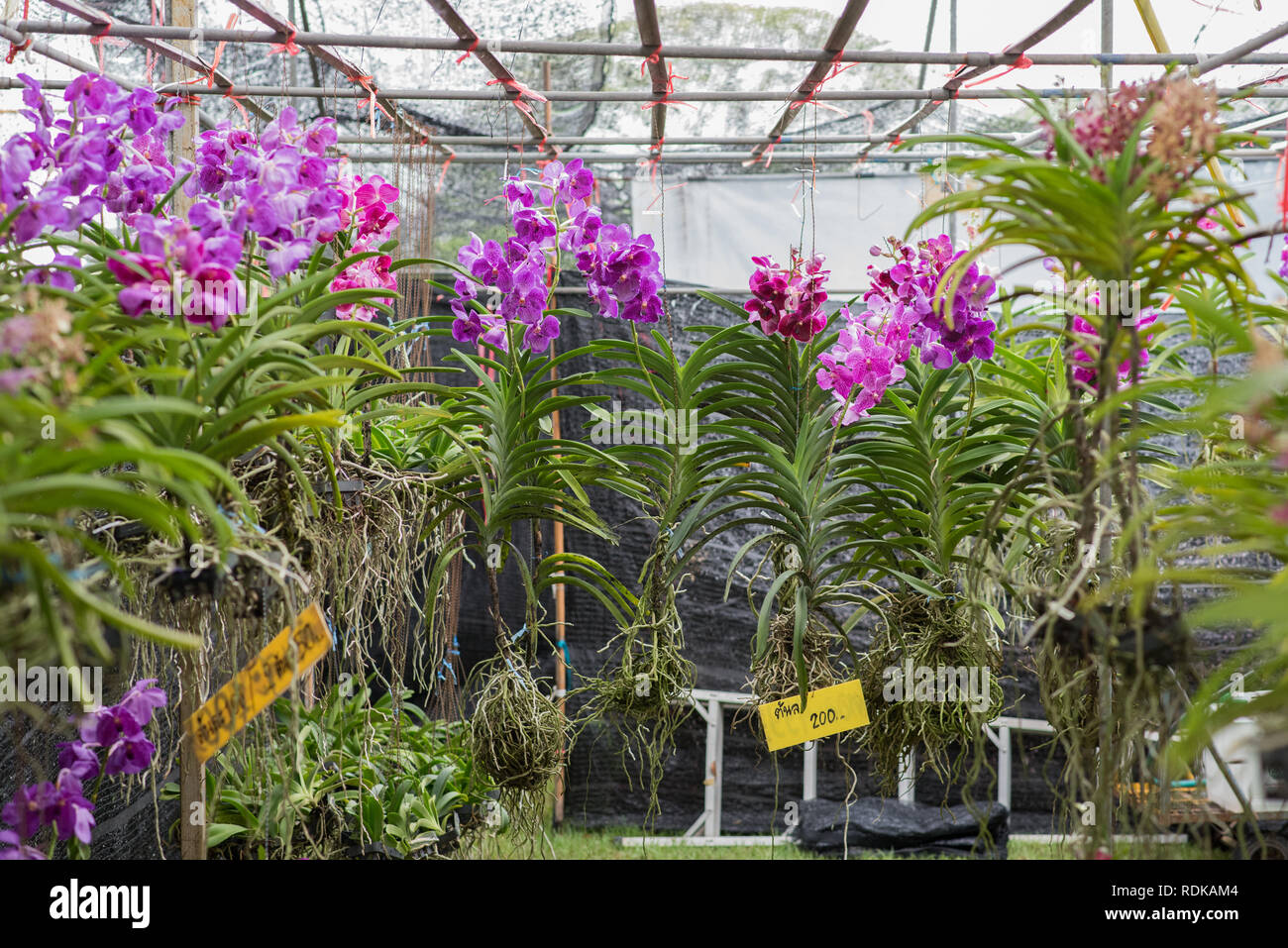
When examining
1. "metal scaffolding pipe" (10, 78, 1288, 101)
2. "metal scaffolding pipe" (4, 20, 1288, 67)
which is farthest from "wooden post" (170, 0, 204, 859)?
"metal scaffolding pipe" (10, 78, 1288, 101)

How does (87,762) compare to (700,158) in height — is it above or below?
below

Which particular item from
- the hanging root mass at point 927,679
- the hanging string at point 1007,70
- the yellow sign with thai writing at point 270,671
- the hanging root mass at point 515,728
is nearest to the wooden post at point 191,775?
the yellow sign with thai writing at point 270,671

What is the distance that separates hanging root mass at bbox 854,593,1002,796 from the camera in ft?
5.09

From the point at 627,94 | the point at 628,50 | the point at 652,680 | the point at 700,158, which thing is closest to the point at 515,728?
the point at 652,680

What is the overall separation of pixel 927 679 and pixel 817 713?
0.67ft

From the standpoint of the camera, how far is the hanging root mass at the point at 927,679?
1551mm

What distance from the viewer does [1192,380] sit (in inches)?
43.1

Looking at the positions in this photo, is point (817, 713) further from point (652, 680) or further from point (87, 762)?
point (87, 762)

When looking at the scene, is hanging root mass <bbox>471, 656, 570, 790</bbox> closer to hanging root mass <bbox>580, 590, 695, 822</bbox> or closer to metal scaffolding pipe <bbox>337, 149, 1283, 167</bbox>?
hanging root mass <bbox>580, 590, 695, 822</bbox>

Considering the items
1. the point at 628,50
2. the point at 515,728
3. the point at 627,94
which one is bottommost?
the point at 515,728

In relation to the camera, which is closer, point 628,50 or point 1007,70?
point 628,50

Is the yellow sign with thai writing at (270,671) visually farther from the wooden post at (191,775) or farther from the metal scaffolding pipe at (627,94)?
the metal scaffolding pipe at (627,94)

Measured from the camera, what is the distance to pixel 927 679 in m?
1.56
